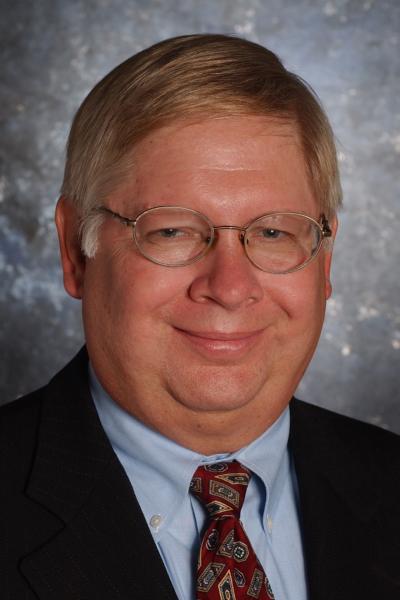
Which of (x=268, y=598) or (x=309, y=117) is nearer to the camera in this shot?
(x=268, y=598)

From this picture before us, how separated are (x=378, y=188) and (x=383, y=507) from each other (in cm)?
203

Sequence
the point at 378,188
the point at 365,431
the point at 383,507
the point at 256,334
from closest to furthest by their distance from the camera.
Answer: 1. the point at 256,334
2. the point at 383,507
3. the point at 365,431
4. the point at 378,188

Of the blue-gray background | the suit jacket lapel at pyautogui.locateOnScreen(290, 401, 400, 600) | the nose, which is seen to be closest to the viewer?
the nose

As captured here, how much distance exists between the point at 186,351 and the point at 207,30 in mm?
2306

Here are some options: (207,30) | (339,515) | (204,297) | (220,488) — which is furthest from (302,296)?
(207,30)

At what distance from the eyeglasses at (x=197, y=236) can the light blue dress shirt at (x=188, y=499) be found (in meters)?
0.49

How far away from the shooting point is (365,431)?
395cm

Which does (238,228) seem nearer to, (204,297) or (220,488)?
(204,297)

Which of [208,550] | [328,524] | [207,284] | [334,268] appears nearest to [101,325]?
[207,284]

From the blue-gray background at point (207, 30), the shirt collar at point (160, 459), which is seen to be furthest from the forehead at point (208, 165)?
the blue-gray background at point (207, 30)

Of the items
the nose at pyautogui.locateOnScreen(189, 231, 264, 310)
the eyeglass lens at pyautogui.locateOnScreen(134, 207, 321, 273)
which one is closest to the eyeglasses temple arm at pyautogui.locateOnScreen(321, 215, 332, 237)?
the eyeglass lens at pyautogui.locateOnScreen(134, 207, 321, 273)

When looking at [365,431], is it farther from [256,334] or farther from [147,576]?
[147,576]

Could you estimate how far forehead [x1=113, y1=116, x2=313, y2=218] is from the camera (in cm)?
316

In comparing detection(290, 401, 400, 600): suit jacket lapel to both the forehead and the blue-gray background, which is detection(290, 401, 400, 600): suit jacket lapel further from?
the blue-gray background
